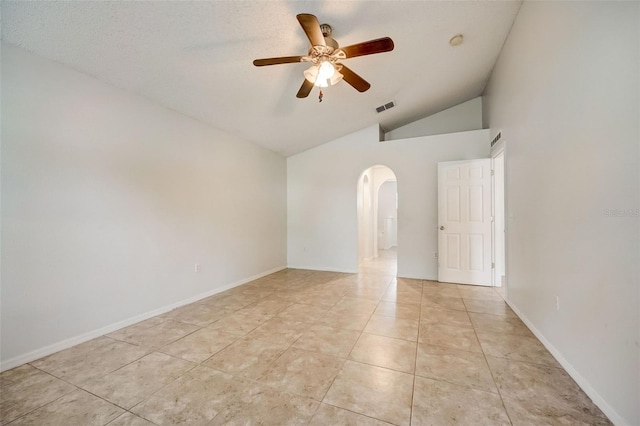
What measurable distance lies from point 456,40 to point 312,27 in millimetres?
2070

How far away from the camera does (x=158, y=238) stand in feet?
9.68

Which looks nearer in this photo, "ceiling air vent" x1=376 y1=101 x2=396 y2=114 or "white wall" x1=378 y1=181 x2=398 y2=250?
"ceiling air vent" x1=376 y1=101 x2=396 y2=114

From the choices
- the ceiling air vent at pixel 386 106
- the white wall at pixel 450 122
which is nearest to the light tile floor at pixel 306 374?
the ceiling air vent at pixel 386 106

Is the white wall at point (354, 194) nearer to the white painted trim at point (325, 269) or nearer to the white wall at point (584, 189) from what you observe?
the white painted trim at point (325, 269)

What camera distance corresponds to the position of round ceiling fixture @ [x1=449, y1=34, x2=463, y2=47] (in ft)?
9.18

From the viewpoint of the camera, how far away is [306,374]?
182 centimetres

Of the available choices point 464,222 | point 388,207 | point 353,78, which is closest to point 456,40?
point 353,78

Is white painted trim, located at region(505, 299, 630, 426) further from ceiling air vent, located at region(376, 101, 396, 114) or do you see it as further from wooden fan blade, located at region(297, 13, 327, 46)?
ceiling air vent, located at region(376, 101, 396, 114)

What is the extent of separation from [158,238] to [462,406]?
10.8ft

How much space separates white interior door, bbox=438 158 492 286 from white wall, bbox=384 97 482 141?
127 centimetres

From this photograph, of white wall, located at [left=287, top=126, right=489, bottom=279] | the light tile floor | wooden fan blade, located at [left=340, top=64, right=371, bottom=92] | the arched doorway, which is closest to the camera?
the light tile floor

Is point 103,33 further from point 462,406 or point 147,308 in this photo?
point 462,406

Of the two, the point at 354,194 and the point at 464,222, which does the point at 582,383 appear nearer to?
the point at 464,222

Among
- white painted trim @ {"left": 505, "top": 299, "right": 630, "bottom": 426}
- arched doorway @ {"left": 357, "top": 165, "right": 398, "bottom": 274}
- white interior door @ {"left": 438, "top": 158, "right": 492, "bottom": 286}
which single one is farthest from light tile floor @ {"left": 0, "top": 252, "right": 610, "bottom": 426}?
arched doorway @ {"left": 357, "top": 165, "right": 398, "bottom": 274}
